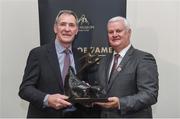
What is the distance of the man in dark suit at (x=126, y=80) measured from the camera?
2.14 m

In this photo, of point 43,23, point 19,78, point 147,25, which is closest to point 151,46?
point 147,25

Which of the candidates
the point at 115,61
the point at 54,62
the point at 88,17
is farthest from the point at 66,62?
the point at 88,17

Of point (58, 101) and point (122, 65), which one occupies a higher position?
point (122, 65)

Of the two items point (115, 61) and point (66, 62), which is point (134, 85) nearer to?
point (115, 61)

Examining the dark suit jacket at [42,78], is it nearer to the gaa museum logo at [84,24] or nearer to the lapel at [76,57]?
the lapel at [76,57]

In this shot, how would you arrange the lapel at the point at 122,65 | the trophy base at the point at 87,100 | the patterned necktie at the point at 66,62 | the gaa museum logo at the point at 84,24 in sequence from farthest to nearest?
the gaa museum logo at the point at 84,24
the patterned necktie at the point at 66,62
the lapel at the point at 122,65
the trophy base at the point at 87,100

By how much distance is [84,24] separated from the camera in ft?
9.12

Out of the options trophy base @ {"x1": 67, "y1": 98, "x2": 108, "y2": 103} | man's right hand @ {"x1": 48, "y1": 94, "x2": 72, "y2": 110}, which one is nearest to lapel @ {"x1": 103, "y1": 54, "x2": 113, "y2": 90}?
A: trophy base @ {"x1": 67, "y1": 98, "x2": 108, "y2": 103}

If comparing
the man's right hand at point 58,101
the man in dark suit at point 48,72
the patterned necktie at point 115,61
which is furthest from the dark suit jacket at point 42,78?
the patterned necktie at point 115,61

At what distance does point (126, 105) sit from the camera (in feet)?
6.97

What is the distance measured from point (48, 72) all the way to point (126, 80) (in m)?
0.51

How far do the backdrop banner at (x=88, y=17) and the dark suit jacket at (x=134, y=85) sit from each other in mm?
548
